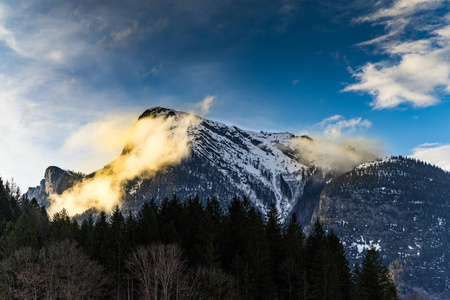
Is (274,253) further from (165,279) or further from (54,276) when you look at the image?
(54,276)

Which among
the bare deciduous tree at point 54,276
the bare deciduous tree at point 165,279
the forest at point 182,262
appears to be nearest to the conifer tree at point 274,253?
the forest at point 182,262

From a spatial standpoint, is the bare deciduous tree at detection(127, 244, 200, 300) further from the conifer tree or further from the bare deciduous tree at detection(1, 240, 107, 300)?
the conifer tree

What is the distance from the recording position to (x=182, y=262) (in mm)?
78125

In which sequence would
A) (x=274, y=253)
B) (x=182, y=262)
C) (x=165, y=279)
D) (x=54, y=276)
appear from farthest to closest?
(x=274, y=253) < (x=54, y=276) < (x=182, y=262) < (x=165, y=279)

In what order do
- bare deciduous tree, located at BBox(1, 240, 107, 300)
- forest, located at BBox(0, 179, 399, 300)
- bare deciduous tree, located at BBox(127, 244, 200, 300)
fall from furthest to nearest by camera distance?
forest, located at BBox(0, 179, 399, 300) → bare deciduous tree, located at BBox(1, 240, 107, 300) → bare deciduous tree, located at BBox(127, 244, 200, 300)

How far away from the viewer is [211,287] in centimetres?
7581

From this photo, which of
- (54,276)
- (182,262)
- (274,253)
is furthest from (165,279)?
(274,253)

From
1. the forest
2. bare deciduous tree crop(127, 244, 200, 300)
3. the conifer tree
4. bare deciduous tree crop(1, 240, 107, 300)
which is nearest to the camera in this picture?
bare deciduous tree crop(127, 244, 200, 300)

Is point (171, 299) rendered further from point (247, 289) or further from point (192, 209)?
point (192, 209)

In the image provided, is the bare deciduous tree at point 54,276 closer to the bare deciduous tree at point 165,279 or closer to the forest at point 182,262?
the forest at point 182,262

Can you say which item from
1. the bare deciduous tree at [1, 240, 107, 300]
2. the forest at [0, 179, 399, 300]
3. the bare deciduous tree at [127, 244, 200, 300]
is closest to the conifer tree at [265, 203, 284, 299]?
the forest at [0, 179, 399, 300]

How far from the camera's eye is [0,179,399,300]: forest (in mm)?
75438

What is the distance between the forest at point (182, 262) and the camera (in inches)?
2970

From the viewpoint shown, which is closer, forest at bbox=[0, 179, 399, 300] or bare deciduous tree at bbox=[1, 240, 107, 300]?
bare deciduous tree at bbox=[1, 240, 107, 300]
